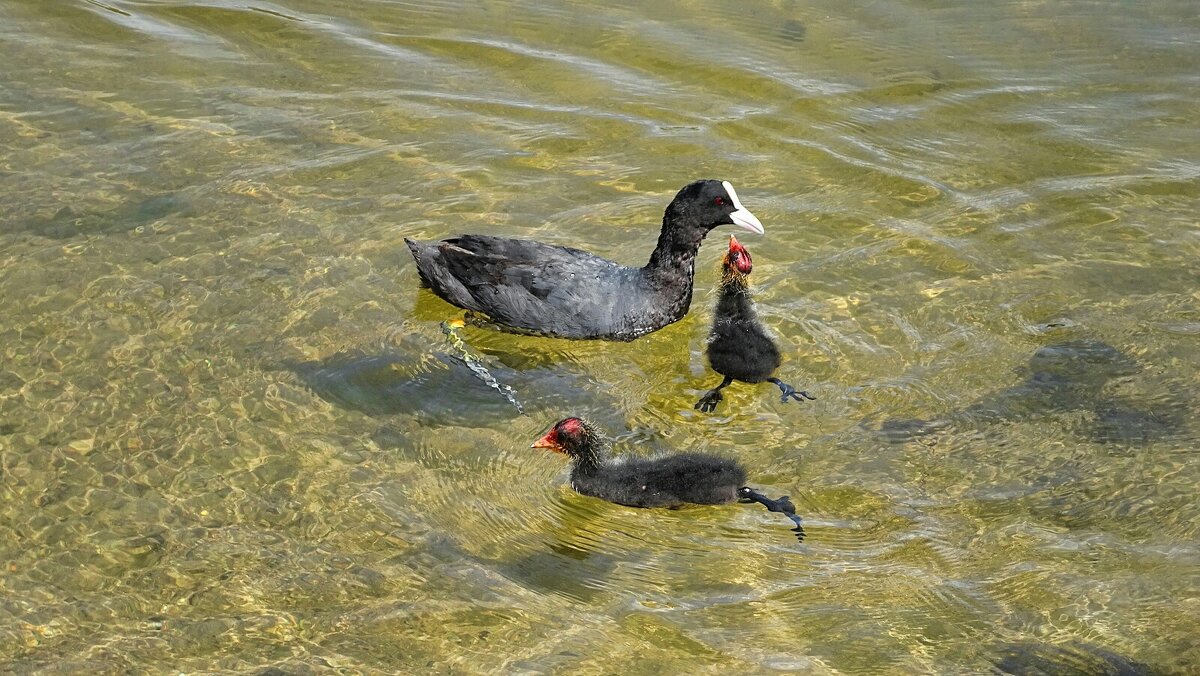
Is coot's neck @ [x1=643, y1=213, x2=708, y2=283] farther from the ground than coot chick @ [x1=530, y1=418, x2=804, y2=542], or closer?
farther from the ground

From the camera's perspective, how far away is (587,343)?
7305mm

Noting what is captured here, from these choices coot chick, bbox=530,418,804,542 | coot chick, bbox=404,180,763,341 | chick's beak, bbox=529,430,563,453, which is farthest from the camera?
coot chick, bbox=404,180,763,341

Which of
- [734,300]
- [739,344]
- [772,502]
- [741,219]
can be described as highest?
[741,219]

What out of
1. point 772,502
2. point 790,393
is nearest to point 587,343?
point 790,393

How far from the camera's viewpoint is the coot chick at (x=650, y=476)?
5.56m

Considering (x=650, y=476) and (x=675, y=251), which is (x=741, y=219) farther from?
(x=650, y=476)

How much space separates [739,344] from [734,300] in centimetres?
42

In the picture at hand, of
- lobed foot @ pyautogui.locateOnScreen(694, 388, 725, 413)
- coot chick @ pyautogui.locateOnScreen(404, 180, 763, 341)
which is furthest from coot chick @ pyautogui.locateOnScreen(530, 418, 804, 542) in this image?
coot chick @ pyautogui.locateOnScreen(404, 180, 763, 341)

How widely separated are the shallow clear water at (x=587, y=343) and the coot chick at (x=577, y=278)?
15 centimetres

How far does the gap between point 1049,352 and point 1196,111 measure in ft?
11.6

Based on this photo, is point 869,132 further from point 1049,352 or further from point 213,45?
point 213,45

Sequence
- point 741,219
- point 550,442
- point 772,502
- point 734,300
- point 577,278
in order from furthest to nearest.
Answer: point 741,219, point 577,278, point 734,300, point 550,442, point 772,502

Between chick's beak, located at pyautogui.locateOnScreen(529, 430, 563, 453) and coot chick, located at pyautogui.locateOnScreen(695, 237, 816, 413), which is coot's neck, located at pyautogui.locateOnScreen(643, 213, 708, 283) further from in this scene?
chick's beak, located at pyautogui.locateOnScreen(529, 430, 563, 453)

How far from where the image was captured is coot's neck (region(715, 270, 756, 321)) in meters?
6.91
